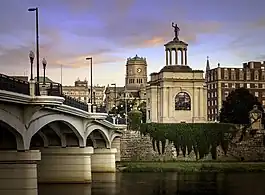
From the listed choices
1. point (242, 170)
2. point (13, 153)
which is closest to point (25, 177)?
point (13, 153)

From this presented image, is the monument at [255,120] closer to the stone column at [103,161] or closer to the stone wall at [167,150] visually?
the stone wall at [167,150]

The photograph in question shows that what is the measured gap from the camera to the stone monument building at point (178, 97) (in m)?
100

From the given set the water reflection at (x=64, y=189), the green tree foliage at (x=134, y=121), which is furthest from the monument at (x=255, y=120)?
the water reflection at (x=64, y=189)

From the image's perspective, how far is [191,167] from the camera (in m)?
81.0

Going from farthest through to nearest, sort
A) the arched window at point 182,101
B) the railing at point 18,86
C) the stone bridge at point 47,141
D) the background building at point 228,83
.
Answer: the background building at point 228,83 → the arched window at point 182,101 → the stone bridge at point 47,141 → the railing at point 18,86

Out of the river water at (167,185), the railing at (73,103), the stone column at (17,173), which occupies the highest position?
the railing at (73,103)

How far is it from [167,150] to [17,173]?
5283 cm

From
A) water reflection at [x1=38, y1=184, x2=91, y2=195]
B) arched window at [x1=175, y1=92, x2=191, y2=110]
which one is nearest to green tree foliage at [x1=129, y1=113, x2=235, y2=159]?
arched window at [x1=175, y1=92, x2=191, y2=110]

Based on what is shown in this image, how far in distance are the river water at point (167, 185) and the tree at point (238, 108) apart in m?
31.3

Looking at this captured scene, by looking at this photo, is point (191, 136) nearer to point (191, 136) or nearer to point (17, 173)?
point (191, 136)

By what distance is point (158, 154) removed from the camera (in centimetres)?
9131

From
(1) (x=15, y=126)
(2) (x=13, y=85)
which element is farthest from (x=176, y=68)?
(2) (x=13, y=85)

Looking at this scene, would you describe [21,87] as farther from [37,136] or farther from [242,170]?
[242,170]

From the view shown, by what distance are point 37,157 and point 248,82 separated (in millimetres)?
119957
